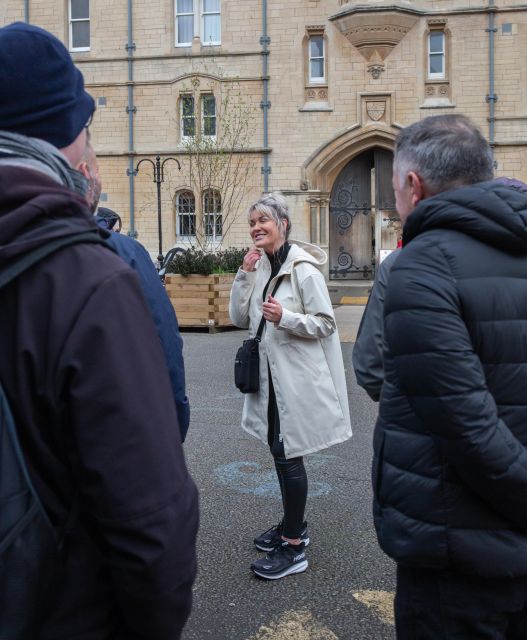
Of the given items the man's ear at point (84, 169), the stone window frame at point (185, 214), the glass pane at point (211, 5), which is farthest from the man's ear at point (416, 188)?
the glass pane at point (211, 5)

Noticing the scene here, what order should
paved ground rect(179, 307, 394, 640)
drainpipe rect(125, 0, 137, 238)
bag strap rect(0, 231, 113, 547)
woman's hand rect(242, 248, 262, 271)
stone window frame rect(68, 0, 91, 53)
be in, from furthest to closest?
stone window frame rect(68, 0, 91, 53), drainpipe rect(125, 0, 137, 238), woman's hand rect(242, 248, 262, 271), paved ground rect(179, 307, 394, 640), bag strap rect(0, 231, 113, 547)

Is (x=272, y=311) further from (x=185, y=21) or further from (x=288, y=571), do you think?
(x=185, y=21)

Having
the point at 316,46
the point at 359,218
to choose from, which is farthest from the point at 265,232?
the point at 316,46

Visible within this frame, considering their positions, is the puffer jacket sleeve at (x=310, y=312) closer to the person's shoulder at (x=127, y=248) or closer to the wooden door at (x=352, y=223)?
the person's shoulder at (x=127, y=248)

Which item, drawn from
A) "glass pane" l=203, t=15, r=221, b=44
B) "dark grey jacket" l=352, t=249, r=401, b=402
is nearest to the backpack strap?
"dark grey jacket" l=352, t=249, r=401, b=402

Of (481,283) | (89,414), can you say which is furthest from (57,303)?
(481,283)

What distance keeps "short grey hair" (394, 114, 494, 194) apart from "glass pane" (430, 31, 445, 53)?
20664mm

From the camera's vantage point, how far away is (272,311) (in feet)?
11.8

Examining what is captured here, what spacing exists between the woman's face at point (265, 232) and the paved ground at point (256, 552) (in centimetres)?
163

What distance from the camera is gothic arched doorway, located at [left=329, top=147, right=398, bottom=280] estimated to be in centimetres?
2175

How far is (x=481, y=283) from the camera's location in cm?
183

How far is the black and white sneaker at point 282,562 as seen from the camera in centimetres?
354

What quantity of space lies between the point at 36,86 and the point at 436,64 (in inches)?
848

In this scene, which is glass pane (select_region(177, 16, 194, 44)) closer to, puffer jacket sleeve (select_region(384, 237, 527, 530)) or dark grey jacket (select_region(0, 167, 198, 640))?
puffer jacket sleeve (select_region(384, 237, 527, 530))
